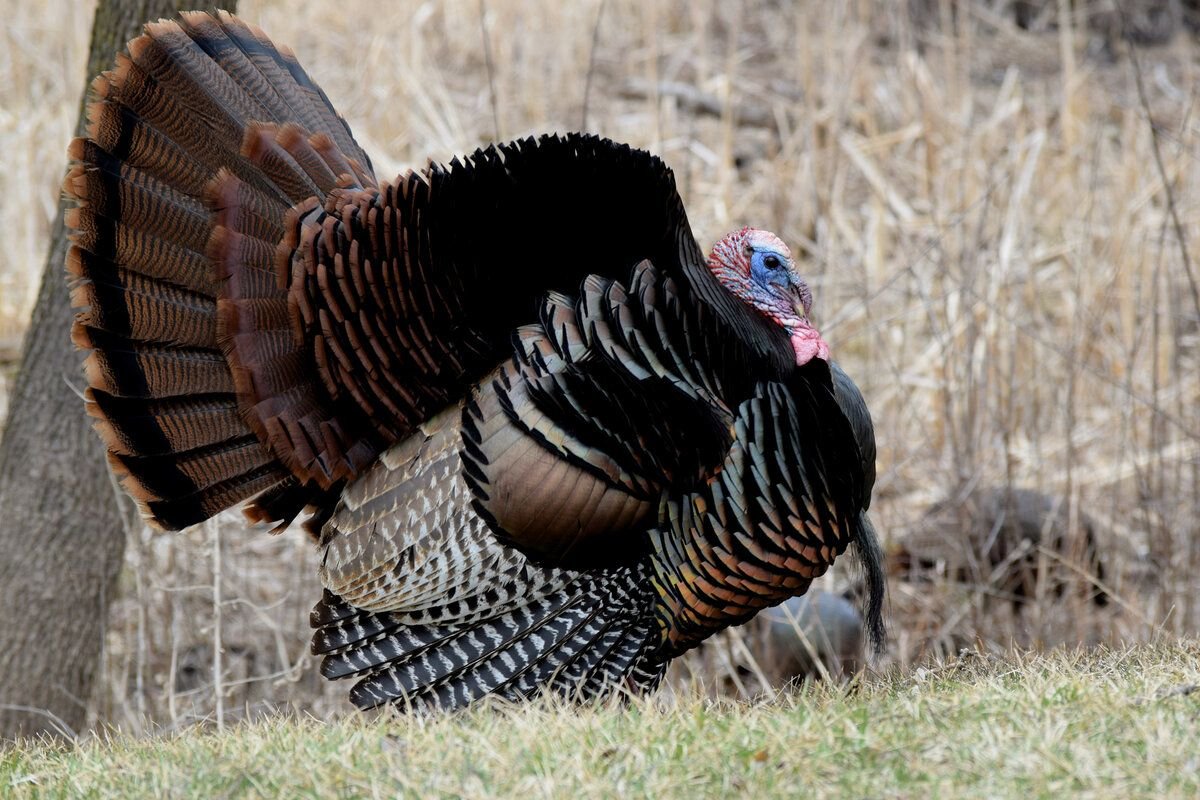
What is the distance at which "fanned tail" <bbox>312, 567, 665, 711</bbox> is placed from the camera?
12.0ft

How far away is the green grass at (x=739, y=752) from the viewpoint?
2414mm

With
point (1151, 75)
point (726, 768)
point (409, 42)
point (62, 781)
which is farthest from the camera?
point (1151, 75)

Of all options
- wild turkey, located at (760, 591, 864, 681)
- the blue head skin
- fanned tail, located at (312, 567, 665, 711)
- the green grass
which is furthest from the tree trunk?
wild turkey, located at (760, 591, 864, 681)

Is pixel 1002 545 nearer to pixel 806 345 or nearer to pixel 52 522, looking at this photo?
pixel 806 345

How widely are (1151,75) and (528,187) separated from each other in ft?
25.1

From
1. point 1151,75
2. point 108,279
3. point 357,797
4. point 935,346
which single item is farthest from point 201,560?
point 1151,75

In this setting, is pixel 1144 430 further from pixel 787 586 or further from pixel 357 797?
pixel 357 797

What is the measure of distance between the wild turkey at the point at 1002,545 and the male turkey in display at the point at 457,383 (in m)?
1.91

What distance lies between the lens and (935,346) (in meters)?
6.80

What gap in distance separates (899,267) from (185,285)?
464 cm

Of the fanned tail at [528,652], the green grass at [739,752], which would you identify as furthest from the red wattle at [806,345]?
the green grass at [739,752]

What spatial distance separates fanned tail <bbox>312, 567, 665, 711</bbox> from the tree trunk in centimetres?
135

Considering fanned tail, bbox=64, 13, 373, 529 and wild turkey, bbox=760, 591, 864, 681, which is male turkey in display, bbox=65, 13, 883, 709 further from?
wild turkey, bbox=760, 591, 864, 681

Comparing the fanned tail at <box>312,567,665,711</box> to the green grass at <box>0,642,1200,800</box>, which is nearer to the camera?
the green grass at <box>0,642,1200,800</box>
